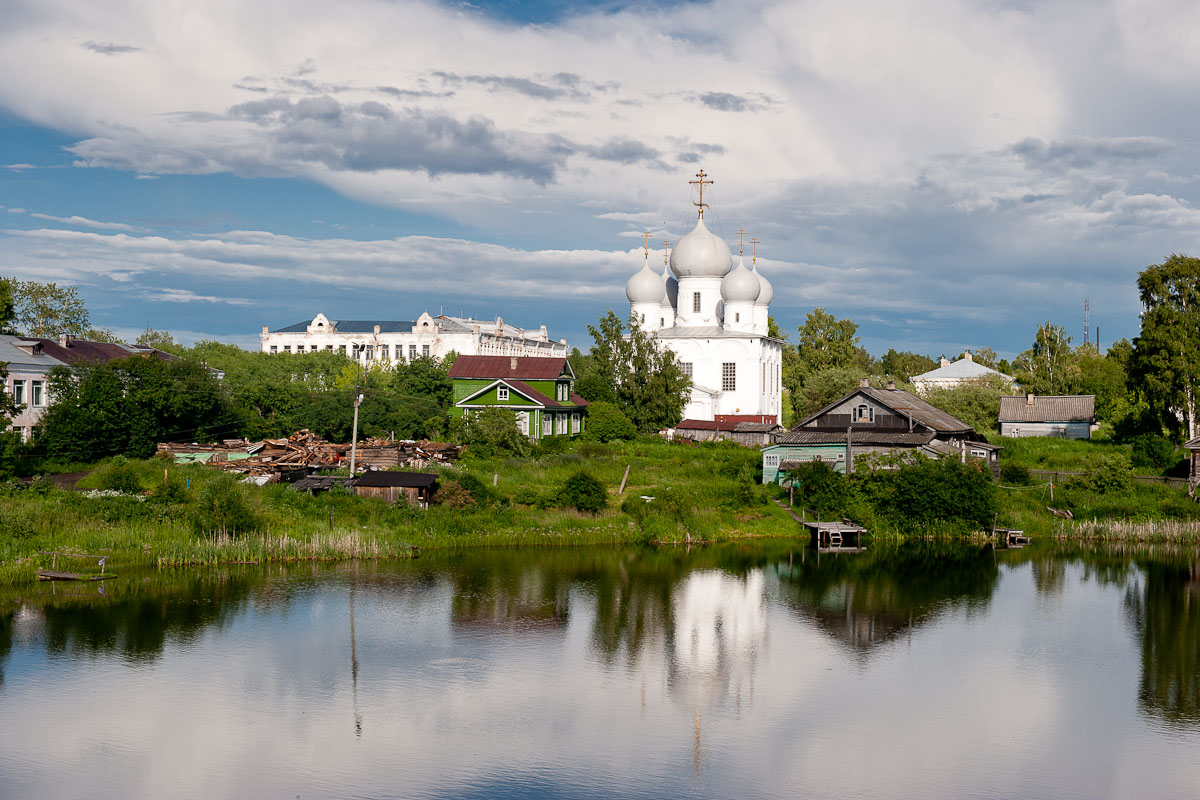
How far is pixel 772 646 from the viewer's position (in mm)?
23312

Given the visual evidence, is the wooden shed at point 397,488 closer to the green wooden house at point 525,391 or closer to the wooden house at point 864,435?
the wooden house at point 864,435

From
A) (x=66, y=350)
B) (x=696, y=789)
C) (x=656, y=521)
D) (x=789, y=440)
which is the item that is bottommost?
(x=696, y=789)

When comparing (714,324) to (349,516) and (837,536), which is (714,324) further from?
(349,516)

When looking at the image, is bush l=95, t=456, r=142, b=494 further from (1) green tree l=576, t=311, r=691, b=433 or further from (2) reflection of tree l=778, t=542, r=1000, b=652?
(1) green tree l=576, t=311, r=691, b=433

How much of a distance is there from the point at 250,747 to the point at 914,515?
81.0 ft

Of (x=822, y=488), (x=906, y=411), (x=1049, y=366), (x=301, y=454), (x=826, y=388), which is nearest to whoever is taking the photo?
(x=822, y=488)

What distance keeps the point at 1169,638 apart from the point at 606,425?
96.2ft

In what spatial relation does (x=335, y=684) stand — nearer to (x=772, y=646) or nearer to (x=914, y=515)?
(x=772, y=646)

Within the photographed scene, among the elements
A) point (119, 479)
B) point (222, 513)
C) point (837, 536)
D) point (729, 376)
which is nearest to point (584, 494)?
point (837, 536)

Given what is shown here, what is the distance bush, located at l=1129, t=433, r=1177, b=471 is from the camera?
A: 144 ft

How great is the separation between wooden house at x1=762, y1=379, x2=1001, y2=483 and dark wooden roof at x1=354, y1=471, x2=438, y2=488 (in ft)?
44.4

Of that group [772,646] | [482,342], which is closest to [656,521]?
[772,646]

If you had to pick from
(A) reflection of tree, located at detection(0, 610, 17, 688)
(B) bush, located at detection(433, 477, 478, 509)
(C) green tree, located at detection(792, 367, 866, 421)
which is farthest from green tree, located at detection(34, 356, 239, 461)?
(C) green tree, located at detection(792, 367, 866, 421)

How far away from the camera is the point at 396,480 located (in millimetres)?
34719
